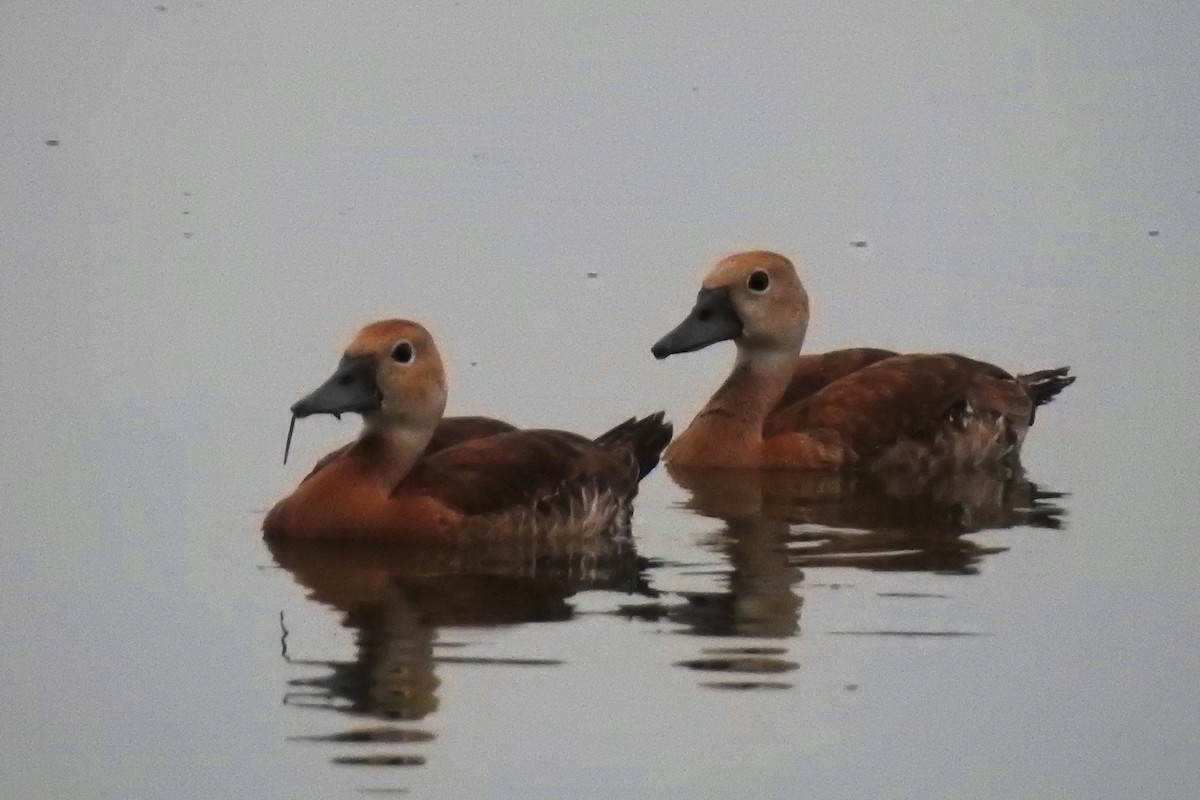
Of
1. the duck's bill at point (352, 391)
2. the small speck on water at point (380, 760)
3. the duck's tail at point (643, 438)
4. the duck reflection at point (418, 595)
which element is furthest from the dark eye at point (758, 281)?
the small speck on water at point (380, 760)

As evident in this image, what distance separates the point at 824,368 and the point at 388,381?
3937 millimetres

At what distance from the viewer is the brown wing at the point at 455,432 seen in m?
15.6

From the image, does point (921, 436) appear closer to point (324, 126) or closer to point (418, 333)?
point (418, 333)

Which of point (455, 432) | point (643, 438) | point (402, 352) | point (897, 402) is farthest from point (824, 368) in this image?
point (402, 352)

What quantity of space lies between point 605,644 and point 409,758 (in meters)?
1.65

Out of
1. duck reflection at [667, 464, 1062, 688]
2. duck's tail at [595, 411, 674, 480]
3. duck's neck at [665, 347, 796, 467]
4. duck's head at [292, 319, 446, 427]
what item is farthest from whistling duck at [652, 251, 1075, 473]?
duck's head at [292, 319, 446, 427]

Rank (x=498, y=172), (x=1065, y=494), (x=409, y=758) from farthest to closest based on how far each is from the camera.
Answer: (x=498, y=172) → (x=1065, y=494) → (x=409, y=758)

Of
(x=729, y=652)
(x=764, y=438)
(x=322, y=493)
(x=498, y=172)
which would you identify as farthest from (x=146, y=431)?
(x=498, y=172)

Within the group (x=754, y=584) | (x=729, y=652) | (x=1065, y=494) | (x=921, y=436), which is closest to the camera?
(x=729, y=652)

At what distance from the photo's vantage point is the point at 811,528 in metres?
15.9

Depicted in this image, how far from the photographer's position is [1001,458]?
18000 mm

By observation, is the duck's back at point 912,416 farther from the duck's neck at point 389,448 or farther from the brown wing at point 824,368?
the duck's neck at point 389,448

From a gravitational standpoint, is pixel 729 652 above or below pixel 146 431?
below

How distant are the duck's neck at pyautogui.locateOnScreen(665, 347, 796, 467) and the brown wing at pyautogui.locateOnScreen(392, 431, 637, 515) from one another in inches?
83.3
